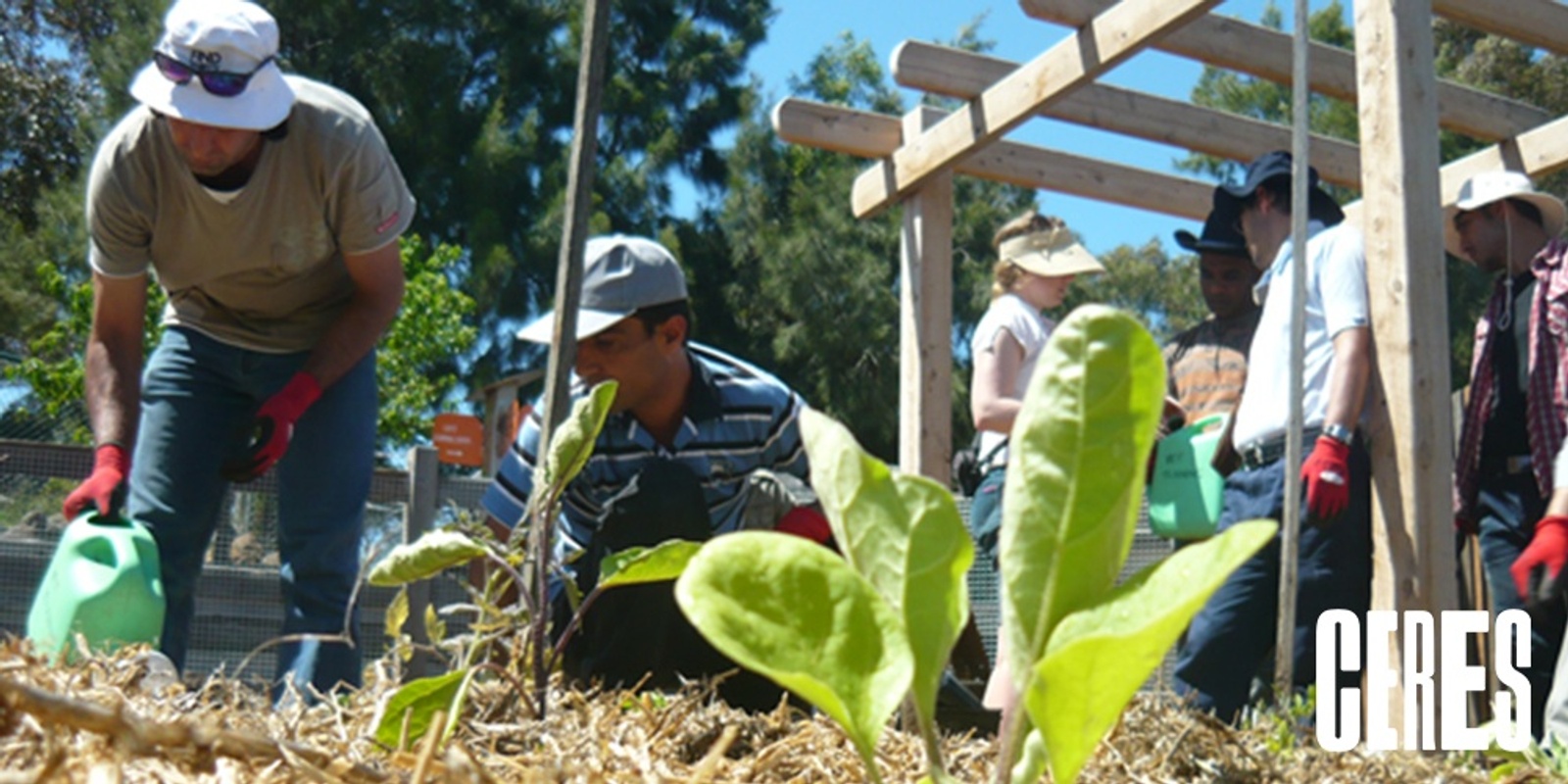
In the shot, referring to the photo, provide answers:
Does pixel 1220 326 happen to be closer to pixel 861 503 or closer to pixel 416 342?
pixel 861 503

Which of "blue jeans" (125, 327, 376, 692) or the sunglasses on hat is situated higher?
the sunglasses on hat

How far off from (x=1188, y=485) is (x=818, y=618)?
12.0 ft

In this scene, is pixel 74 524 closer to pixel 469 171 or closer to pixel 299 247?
pixel 299 247

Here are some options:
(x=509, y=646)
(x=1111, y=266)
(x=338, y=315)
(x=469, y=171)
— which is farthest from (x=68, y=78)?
(x=509, y=646)

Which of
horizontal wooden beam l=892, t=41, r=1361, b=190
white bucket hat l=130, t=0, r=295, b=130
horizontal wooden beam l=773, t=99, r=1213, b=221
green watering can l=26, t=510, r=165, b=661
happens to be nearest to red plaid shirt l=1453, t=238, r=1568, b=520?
horizontal wooden beam l=892, t=41, r=1361, b=190

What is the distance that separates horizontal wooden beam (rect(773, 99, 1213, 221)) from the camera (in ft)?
19.0

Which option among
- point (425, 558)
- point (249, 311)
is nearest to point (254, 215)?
point (249, 311)

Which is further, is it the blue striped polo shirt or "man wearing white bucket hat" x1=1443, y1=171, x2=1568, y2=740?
"man wearing white bucket hat" x1=1443, y1=171, x2=1568, y2=740

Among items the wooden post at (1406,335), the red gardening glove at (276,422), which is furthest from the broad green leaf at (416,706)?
the wooden post at (1406,335)

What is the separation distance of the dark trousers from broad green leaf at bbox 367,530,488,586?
838 millimetres

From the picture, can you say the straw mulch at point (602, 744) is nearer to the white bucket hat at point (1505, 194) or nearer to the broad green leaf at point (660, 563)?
the broad green leaf at point (660, 563)

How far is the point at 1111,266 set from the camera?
32.7 metres

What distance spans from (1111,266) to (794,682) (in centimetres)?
3279

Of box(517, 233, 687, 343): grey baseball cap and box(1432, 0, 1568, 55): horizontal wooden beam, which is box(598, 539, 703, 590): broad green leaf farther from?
box(1432, 0, 1568, 55): horizontal wooden beam
